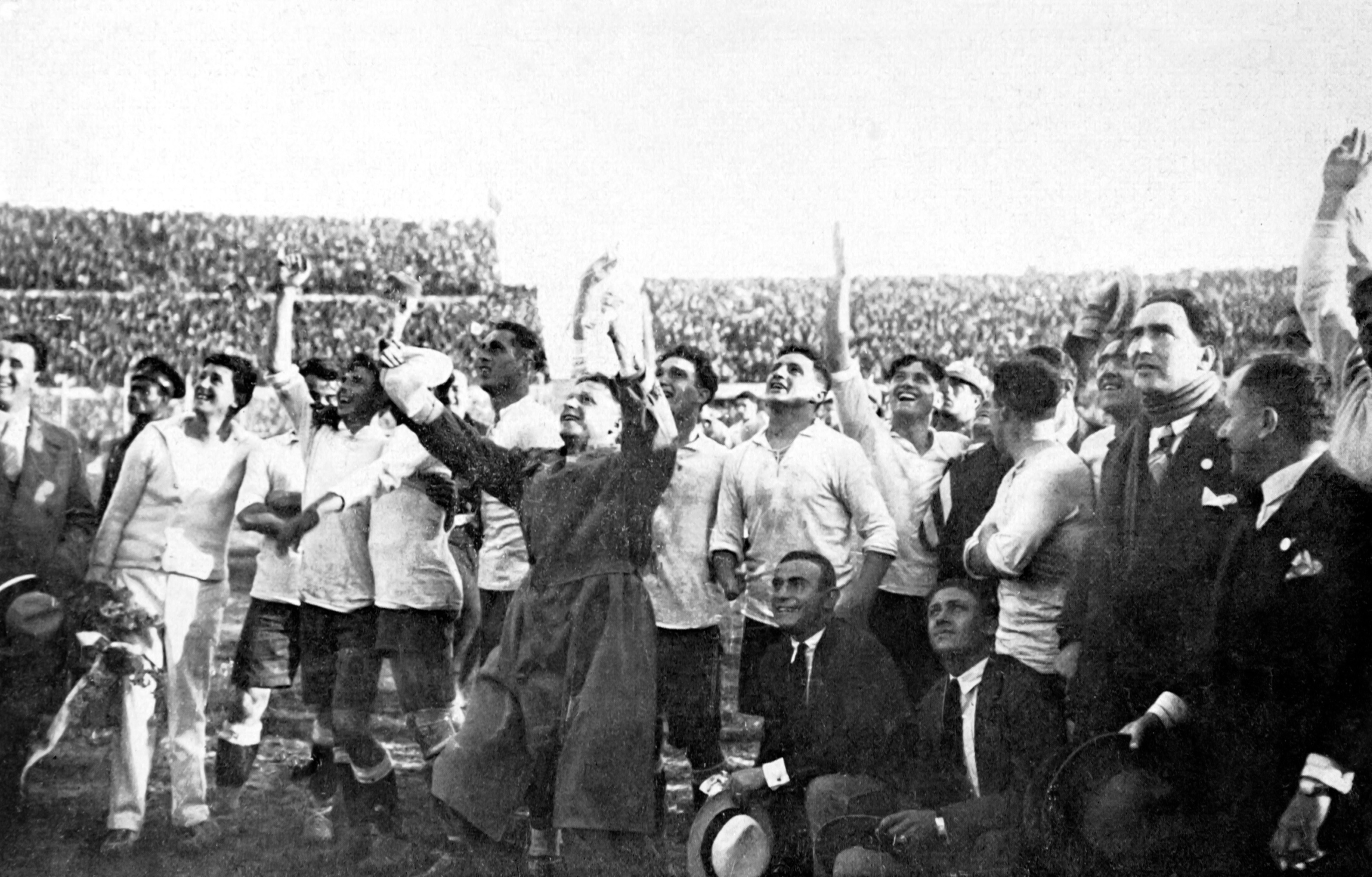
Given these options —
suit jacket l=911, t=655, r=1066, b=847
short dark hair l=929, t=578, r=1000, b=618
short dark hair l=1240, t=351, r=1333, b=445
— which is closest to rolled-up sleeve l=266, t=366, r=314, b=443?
short dark hair l=929, t=578, r=1000, b=618

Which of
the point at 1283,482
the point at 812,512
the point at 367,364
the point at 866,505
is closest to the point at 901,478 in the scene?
the point at 866,505

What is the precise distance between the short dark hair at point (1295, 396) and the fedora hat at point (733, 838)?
6.18 ft

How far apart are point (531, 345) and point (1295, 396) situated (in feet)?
7.55

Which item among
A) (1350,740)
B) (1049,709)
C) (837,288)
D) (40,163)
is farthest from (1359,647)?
(40,163)

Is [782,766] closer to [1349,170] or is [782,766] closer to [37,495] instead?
[1349,170]

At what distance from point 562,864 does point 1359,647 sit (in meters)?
2.42

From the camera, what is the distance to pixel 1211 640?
4160 mm

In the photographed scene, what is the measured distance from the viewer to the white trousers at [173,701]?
4730 millimetres

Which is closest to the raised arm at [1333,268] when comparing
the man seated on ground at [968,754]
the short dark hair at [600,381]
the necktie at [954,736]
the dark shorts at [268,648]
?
the man seated on ground at [968,754]

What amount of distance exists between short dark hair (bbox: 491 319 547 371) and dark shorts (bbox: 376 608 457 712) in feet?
2.79

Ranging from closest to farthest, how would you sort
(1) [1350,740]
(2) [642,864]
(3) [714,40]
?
(1) [1350,740], (2) [642,864], (3) [714,40]

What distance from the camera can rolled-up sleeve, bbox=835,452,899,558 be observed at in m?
4.48

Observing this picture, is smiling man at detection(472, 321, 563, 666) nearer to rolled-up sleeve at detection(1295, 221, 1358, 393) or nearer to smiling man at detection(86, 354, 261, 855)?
smiling man at detection(86, 354, 261, 855)

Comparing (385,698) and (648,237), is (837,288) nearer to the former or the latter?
(648,237)
